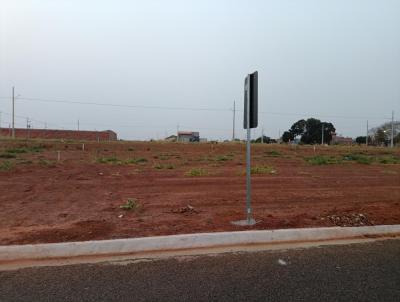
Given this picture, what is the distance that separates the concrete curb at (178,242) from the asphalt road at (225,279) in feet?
1.69

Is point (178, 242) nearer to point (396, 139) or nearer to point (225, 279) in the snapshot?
point (225, 279)

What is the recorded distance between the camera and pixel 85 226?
280 inches

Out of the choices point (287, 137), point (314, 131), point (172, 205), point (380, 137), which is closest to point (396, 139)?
point (380, 137)

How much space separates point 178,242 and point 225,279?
4.87ft

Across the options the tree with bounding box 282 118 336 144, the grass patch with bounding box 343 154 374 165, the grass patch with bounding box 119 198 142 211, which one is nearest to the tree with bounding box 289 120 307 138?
the tree with bounding box 282 118 336 144

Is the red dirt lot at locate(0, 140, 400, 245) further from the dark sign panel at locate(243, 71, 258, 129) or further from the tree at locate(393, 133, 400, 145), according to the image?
the tree at locate(393, 133, 400, 145)

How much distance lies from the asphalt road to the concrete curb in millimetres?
516

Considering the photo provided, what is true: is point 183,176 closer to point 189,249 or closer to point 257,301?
point 189,249

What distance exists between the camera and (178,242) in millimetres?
6180

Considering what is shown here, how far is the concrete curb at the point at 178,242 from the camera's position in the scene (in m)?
5.72

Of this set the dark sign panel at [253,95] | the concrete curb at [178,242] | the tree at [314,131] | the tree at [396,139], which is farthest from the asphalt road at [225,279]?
the tree at [396,139]

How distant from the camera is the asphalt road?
4.37 metres

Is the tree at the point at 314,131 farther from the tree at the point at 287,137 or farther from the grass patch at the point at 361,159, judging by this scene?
the grass patch at the point at 361,159

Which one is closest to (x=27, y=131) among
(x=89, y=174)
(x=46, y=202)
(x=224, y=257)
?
(x=89, y=174)
